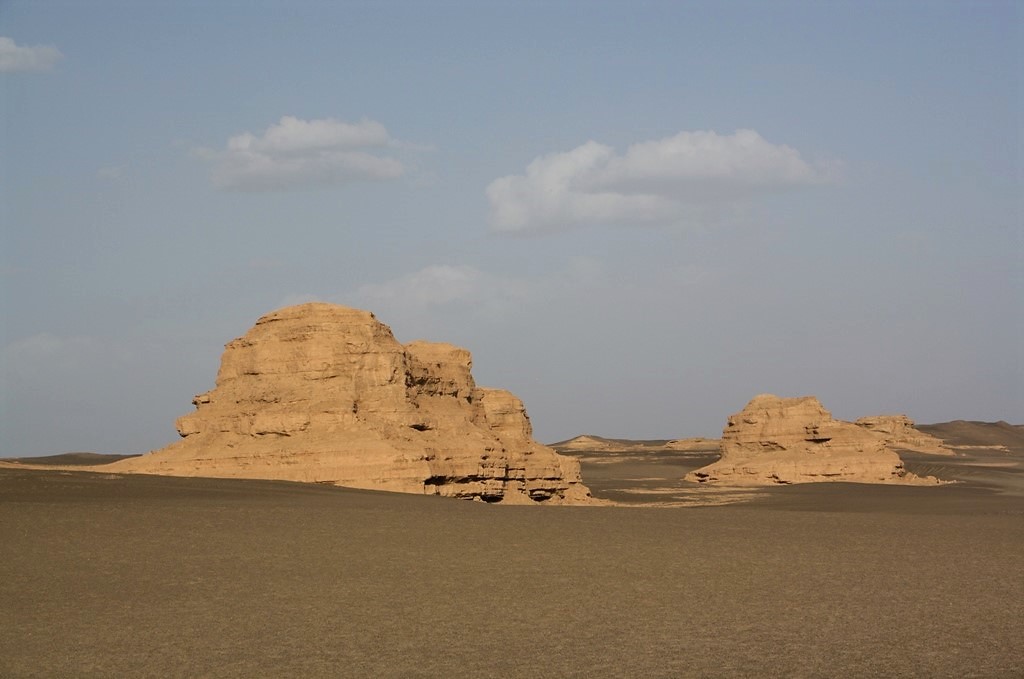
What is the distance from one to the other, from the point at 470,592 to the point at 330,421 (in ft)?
55.1

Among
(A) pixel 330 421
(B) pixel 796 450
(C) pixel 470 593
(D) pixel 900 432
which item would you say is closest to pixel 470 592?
(C) pixel 470 593

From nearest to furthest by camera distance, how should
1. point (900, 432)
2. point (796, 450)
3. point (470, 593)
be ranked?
point (470, 593) → point (796, 450) → point (900, 432)

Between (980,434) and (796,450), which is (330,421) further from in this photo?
(980,434)

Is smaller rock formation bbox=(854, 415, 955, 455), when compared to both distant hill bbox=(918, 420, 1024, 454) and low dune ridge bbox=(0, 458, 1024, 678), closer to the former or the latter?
distant hill bbox=(918, 420, 1024, 454)

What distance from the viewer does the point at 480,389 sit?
121ft

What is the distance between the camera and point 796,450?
53094mm

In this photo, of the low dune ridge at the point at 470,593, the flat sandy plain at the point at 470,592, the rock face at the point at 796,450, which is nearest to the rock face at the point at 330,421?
the flat sandy plain at the point at 470,592

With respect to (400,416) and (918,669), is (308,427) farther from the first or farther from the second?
(918,669)

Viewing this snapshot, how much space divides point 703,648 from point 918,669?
1851mm

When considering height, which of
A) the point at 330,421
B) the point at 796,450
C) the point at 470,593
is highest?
the point at 330,421

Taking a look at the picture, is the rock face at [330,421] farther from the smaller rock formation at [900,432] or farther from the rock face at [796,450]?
the smaller rock formation at [900,432]

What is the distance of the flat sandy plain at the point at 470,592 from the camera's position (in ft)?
30.8

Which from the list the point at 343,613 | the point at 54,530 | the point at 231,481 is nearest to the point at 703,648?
the point at 343,613

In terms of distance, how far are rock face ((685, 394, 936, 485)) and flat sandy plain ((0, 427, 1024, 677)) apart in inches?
1139
